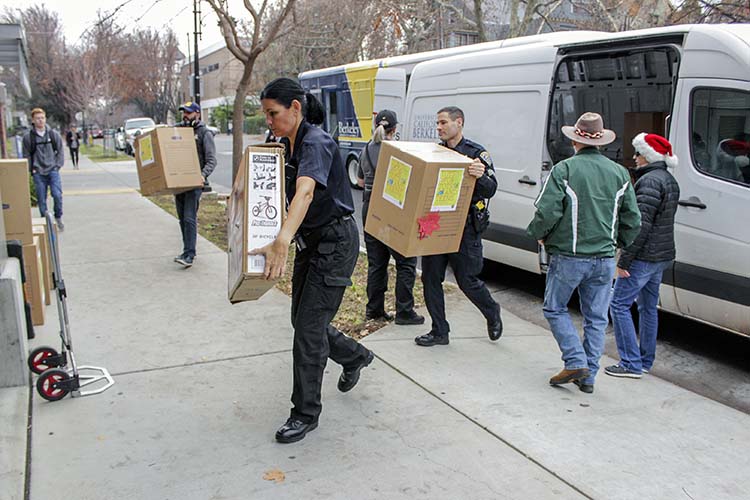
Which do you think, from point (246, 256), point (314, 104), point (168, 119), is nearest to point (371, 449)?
point (246, 256)

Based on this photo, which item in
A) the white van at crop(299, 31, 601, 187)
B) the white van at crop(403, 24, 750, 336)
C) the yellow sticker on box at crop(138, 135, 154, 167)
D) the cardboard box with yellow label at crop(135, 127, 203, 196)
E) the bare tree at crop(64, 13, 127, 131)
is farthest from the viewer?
the bare tree at crop(64, 13, 127, 131)

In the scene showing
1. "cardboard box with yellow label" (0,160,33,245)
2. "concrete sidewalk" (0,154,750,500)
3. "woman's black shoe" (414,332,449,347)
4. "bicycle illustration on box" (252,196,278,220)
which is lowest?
"concrete sidewalk" (0,154,750,500)

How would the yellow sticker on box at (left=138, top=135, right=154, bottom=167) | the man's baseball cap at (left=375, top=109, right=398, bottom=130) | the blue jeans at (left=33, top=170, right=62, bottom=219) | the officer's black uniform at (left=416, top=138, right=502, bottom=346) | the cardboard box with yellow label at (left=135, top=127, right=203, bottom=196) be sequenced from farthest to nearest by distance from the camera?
the blue jeans at (left=33, top=170, right=62, bottom=219)
the yellow sticker on box at (left=138, top=135, right=154, bottom=167)
the cardboard box with yellow label at (left=135, top=127, right=203, bottom=196)
the man's baseball cap at (left=375, top=109, right=398, bottom=130)
the officer's black uniform at (left=416, top=138, right=502, bottom=346)

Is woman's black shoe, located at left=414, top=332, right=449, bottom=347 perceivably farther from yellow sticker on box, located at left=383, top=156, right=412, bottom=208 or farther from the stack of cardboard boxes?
the stack of cardboard boxes

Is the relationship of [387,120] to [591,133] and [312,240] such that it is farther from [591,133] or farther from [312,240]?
[312,240]

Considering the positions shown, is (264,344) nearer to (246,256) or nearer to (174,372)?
(174,372)

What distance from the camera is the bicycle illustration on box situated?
10.6 feet

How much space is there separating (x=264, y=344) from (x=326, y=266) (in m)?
1.83

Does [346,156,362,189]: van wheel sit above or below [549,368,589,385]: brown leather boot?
above

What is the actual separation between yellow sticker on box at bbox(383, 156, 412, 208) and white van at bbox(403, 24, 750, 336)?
2339 millimetres

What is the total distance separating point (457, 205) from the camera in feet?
15.4

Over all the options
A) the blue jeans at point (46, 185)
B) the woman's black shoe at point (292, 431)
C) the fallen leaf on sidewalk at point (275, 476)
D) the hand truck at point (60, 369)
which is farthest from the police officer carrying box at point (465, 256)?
the blue jeans at point (46, 185)

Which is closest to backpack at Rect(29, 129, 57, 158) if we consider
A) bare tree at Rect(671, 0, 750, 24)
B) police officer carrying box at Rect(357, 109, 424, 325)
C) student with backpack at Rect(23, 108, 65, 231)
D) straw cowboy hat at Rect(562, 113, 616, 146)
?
student with backpack at Rect(23, 108, 65, 231)

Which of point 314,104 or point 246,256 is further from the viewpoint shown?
point 314,104
